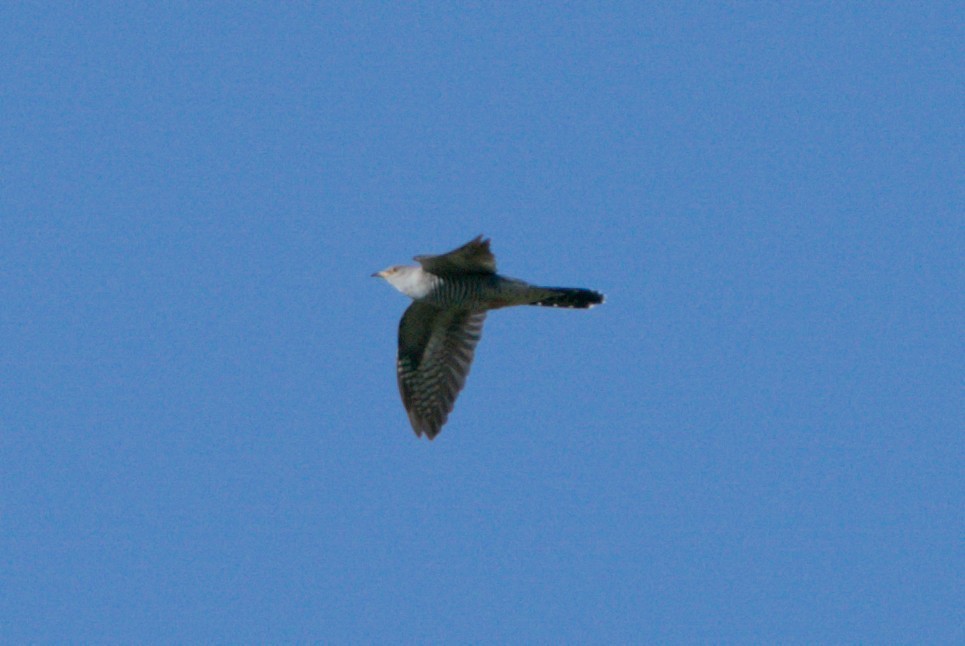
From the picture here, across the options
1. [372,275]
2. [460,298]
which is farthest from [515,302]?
[372,275]

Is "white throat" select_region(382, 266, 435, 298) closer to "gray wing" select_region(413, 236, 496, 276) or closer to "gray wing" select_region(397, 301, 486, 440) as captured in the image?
"gray wing" select_region(413, 236, 496, 276)

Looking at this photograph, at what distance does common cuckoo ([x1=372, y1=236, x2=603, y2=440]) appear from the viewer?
12.3 metres

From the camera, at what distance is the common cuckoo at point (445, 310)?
12.3 m

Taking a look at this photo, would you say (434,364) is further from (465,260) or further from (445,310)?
(465,260)

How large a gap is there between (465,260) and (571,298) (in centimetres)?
131

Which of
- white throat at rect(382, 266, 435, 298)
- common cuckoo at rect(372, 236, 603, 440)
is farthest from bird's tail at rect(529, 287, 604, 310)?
white throat at rect(382, 266, 435, 298)

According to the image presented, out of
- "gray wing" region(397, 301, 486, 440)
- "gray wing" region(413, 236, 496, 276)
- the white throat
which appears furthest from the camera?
"gray wing" region(397, 301, 486, 440)

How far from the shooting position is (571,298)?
41.9ft

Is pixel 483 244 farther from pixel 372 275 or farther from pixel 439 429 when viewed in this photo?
pixel 439 429

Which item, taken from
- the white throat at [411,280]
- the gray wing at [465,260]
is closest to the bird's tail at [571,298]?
the gray wing at [465,260]

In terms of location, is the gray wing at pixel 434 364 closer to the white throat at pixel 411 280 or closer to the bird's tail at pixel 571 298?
the white throat at pixel 411 280

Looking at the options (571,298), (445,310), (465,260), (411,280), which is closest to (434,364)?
(445,310)

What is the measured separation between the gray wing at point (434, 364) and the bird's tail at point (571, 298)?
1.12 meters

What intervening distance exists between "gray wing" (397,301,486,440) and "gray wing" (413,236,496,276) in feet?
4.72
